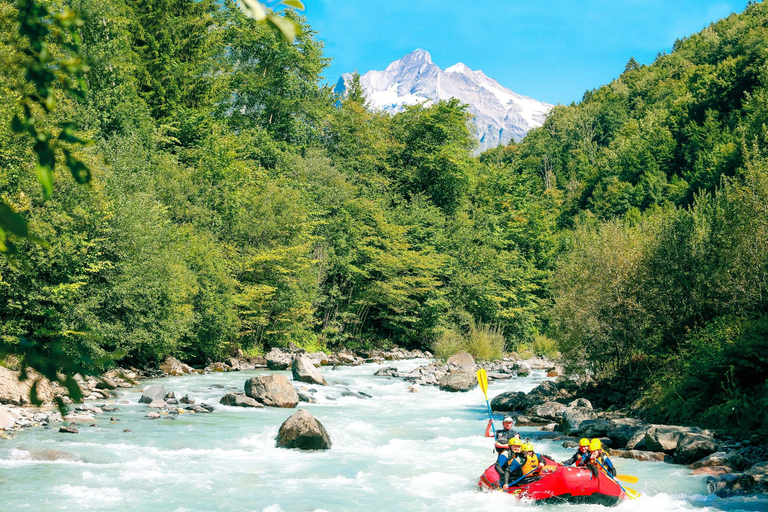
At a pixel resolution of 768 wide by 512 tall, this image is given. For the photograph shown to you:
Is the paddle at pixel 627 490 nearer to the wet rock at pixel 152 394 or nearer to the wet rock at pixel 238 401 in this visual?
the wet rock at pixel 238 401

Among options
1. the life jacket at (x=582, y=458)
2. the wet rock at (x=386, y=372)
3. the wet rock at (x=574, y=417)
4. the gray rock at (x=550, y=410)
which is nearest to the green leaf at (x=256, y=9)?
the life jacket at (x=582, y=458)

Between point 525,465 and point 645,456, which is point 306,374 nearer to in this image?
point 525,465

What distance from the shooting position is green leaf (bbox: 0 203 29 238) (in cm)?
110

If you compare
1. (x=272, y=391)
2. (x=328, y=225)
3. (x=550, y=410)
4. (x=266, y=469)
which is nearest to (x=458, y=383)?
(x=550, y=410)

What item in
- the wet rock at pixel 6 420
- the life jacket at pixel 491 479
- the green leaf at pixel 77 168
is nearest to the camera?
the green leaf at pixel 77 168

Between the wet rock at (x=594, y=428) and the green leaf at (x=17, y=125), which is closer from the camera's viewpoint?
the green leaf at (x=17, y=125)

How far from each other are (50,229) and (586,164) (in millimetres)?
77225

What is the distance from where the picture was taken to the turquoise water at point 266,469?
9.20 meters

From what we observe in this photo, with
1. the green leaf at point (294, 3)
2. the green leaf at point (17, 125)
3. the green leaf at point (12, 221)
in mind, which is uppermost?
the green leaf at point (294, 3)

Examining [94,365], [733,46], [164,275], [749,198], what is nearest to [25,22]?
[94,365]

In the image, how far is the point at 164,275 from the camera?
19969mm

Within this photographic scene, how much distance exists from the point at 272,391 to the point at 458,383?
8.01m

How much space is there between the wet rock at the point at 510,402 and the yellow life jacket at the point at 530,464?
26.8 feet

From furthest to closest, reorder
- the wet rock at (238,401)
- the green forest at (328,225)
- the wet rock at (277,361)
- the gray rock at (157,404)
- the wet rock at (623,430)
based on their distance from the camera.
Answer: the wet rock at (277,361), the wet rock at (238,401), the gray rock at (157,404), the green forest at (328,225), the wet rock at (623,430)
